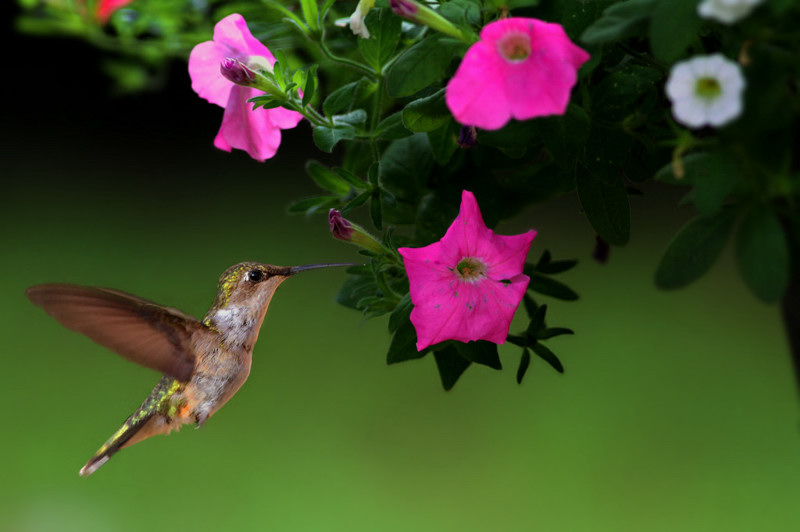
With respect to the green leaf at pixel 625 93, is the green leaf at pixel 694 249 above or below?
below

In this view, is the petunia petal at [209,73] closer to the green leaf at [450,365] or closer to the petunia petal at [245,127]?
the petunia petal at [245,127]

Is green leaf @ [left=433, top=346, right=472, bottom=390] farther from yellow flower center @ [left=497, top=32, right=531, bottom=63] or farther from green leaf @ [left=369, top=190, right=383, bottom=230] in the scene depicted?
yellow flower center @ [left=497, top=32, right=531, bottom=63]

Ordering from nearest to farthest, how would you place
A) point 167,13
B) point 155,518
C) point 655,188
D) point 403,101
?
1. point 403,101
2. point 167,13
3. point 155,518
4. point 655,188

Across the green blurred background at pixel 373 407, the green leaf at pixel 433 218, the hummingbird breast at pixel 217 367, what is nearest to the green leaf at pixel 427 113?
the green leaf at pixel 433 218

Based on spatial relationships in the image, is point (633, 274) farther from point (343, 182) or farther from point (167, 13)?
point (343, 182)

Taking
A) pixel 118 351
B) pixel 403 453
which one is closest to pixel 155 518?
pixel 403 453

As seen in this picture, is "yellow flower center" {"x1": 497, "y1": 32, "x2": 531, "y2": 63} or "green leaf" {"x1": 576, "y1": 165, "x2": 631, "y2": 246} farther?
"green leaf" {"x1": 576, "y1": 165, "x2": 631, "y2": 246}

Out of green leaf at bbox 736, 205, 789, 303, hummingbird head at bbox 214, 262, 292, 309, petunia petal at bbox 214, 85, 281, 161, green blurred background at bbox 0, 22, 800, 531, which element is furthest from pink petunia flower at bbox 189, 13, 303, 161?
green blurred background at bbox 0, 22, 800, 531
